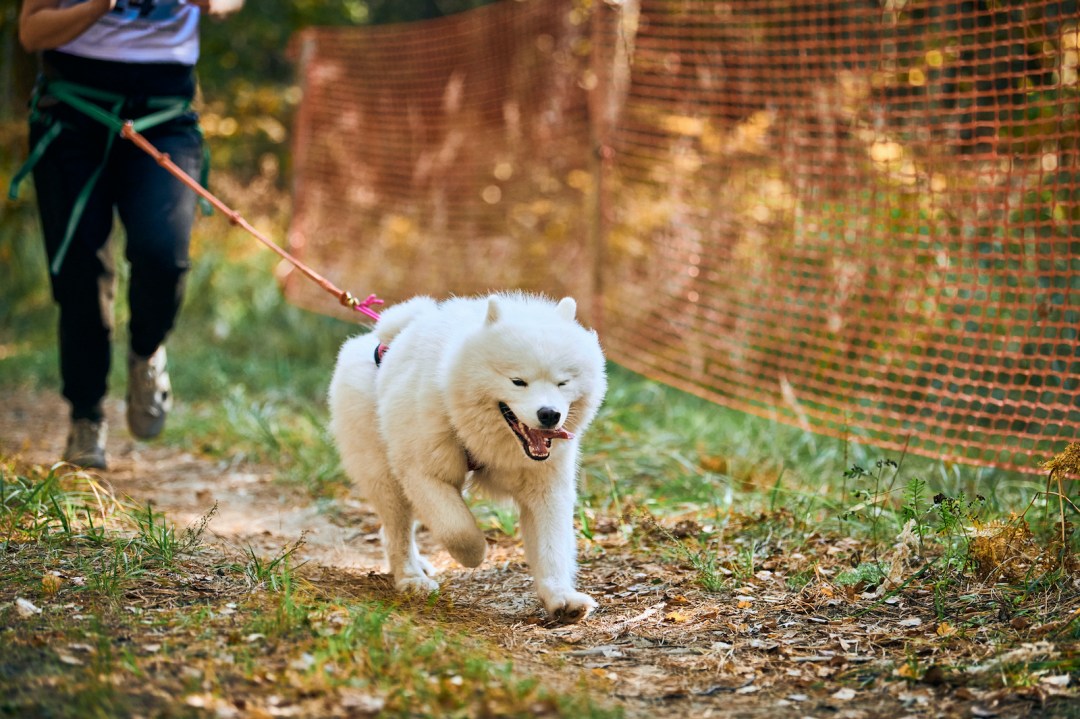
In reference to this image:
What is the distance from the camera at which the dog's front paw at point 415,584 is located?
3551mm

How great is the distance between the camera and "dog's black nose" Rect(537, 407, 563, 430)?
9.89 feet

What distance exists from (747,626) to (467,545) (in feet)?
3.03

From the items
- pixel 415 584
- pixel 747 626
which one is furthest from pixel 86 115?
pixel 747 626

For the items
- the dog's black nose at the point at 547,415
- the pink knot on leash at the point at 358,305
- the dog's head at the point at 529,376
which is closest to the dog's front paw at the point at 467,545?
the dog's head at the point at 529,376

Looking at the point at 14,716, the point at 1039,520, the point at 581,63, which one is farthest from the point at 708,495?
the point at 581,63

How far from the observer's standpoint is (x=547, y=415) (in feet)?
9.90

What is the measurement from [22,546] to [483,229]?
5.64 metres

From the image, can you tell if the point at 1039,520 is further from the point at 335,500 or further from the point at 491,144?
the point at 491,144

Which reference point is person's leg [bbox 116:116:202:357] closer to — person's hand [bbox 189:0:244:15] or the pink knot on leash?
person's hand [bbox 189:0:244:15]

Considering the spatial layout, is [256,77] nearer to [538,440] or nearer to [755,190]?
[755,190]

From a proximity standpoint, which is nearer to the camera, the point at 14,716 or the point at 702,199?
the point at 14,716

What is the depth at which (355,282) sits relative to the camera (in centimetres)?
925

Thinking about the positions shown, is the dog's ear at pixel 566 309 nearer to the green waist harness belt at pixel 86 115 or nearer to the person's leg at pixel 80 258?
the green waist harness belt at pixel 86 115

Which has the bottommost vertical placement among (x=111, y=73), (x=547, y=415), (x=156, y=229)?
(x=547, y=415)
